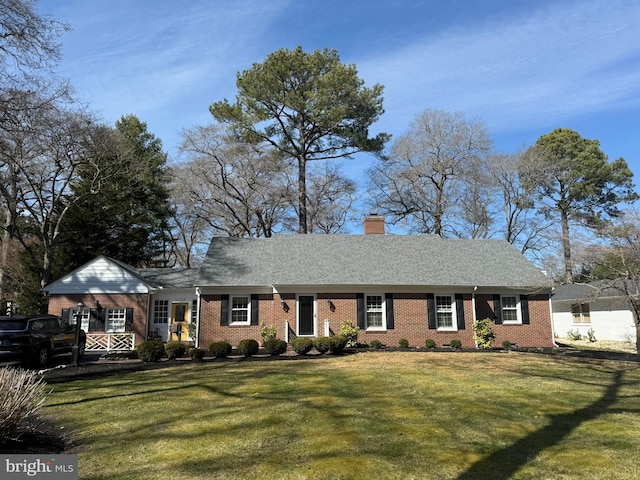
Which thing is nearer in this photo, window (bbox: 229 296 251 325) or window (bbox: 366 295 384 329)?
window (bbox: 366 295 384 329)

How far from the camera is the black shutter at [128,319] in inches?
903

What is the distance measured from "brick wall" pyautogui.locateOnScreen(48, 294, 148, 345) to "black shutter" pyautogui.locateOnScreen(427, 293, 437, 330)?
1460 cm

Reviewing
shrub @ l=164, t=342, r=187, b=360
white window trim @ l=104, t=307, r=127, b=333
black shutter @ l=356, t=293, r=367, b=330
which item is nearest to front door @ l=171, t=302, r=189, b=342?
white window trim @ l=104, t=307, r=127, b=333

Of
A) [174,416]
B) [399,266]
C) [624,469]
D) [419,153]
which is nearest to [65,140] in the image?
[399,266]

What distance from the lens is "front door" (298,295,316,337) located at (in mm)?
19500

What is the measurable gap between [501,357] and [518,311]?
19.2ft

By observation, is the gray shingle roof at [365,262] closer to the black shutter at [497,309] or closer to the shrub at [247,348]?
the black shutter at [497,309]

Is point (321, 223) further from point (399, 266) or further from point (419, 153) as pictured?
point (399, 266)

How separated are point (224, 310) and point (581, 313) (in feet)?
80.0

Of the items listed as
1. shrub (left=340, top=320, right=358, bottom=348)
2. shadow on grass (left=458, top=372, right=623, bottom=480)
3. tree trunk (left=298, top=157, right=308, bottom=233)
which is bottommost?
shadow on grass (left=458, top=372, right=623, bottom=480)

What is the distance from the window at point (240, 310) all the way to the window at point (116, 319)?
709 centimetres

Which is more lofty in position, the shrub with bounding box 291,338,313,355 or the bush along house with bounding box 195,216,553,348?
the bush along house with bounding box 195,216,553,348

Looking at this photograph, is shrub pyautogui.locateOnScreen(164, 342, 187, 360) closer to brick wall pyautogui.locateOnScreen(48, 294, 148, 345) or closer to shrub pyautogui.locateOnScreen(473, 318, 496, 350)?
brick wall pyautogui.locateOnScreen(48, 294, 148, 345)

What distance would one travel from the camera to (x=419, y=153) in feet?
108
